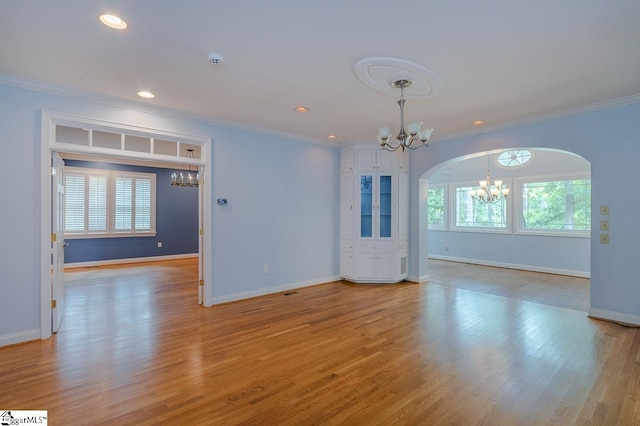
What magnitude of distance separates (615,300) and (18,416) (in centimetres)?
591

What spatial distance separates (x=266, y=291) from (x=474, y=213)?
6107 millimetres

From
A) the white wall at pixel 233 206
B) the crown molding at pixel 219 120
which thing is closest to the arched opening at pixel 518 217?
the crown molding at pixel 219 120

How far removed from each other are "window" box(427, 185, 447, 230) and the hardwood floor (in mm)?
4715

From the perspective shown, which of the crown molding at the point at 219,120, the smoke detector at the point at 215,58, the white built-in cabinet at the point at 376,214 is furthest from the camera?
the white built-in cabinet at the point at 376,214

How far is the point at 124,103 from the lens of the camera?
388cm

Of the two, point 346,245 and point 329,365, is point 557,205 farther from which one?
point 329,365

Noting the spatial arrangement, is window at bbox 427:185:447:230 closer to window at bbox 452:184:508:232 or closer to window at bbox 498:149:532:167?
window at bbox 452:184:508:232

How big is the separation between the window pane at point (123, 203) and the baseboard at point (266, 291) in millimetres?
5169

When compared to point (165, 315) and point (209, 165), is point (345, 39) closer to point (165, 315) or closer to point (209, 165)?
point (209, 165)

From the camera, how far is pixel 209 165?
15.1ft

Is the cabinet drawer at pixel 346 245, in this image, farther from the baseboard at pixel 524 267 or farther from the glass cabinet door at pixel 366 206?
the baseboard at pixel 524 267

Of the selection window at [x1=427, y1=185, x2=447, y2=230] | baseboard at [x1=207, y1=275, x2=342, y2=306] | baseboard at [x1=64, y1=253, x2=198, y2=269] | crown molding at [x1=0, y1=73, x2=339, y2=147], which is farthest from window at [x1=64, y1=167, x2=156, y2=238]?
window at [x1=427, y1=185, x2=447, y2=230]

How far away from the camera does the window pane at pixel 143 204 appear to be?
8539 millimetres

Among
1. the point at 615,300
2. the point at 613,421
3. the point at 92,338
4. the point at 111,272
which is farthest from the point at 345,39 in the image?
the point at 111,272
